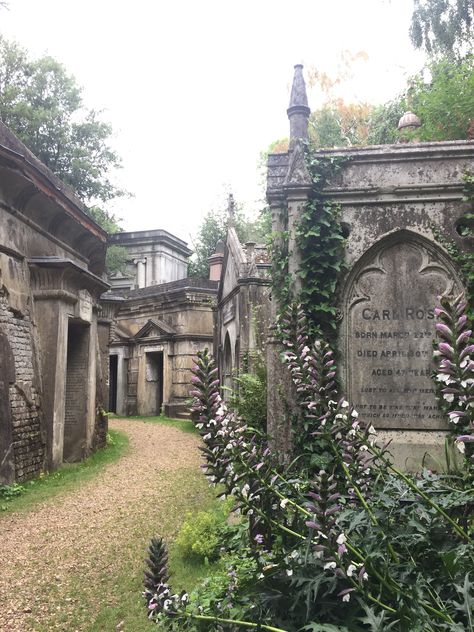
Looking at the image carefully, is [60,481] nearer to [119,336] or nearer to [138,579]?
[138,579]

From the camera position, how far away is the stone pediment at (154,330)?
64.8 ft

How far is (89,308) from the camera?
11773mm

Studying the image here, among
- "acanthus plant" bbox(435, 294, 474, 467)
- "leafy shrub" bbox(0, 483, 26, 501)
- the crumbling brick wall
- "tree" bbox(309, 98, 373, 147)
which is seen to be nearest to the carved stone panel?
"acanthus plant" bbox(435, 294, 474, 467)

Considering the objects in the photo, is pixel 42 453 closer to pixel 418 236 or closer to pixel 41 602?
pixel 41 602

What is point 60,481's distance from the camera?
29.4 feet

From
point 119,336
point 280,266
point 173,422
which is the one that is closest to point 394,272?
point 280,266

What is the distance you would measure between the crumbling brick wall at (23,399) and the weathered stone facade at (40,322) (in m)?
→ 0.02

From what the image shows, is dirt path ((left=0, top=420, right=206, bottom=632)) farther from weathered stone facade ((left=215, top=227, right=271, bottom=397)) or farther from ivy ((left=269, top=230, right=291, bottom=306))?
weathered stone facade ((left=215, top=227, right=271, bottom=397))

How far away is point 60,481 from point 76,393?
3.02m

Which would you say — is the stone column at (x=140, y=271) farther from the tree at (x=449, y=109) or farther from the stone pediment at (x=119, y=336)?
the tree at (x=449, y=109)

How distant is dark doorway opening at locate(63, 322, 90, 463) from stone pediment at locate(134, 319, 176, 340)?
783cm

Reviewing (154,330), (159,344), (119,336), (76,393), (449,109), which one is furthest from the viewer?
(119,336)

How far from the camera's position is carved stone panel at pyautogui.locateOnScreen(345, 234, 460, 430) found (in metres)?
5.81

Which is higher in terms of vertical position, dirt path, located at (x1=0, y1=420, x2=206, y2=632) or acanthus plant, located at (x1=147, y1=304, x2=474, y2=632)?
acanthus plant, located at (x1=147, y1=304, x2=474, y2=632)
